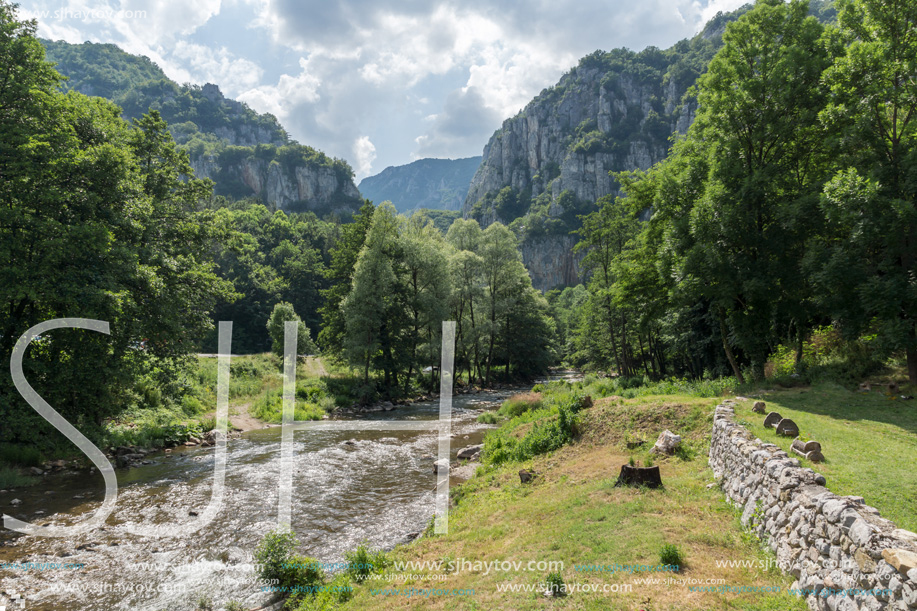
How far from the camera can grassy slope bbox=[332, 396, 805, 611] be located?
505 cm

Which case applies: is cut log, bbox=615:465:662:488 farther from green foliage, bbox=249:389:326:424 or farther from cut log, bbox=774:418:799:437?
green foliage, bbox=249:389:326:424

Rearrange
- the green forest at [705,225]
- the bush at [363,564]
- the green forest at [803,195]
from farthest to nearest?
the green forest at [705,225] < the green forest at [803,195] < the bush at [363,564]

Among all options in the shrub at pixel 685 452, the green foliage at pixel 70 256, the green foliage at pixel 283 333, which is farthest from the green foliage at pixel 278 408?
the shrub at pixel 685 452

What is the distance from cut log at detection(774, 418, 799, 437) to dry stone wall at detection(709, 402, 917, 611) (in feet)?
5.45

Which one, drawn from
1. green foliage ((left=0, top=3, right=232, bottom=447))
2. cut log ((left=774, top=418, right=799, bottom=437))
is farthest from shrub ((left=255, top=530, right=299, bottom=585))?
green foliage ((left=0, top=3, right=232, bottom=447))

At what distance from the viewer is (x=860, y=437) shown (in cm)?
827

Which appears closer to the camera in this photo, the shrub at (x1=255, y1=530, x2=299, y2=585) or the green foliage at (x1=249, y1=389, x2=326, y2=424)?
A: the shrub at (x1=255, y1=530, x2=299, y2=585)

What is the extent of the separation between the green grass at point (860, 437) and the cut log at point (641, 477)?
214 centimetres

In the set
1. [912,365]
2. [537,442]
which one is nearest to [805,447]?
[912,365]

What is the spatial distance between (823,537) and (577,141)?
168885mm

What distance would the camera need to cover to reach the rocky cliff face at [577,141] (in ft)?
476

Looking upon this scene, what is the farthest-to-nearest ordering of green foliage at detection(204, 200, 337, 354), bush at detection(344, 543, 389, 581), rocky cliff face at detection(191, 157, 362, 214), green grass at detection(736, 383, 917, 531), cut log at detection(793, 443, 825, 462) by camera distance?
rocky cliff face at detection(191, 157, 362, 214)
green foliage at detection(204, 200, 337, 354)
bush at detection(344, 543, 389, 581)
cut log at detection(793, 443, 825, 462)
green grass at detection(736, 383, 917, 531)

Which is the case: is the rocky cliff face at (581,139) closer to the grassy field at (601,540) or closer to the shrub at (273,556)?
the grassy field at (601,540)

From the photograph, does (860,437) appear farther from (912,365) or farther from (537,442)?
(537,442)
